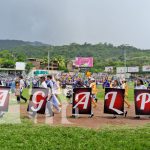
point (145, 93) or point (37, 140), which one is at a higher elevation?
point (145, 93)

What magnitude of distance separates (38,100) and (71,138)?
224 inches

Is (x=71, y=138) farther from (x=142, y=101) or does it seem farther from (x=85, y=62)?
(x=85, y=62)

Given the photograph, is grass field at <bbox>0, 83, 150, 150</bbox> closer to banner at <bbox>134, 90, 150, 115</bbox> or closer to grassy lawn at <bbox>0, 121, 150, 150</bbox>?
grassy lawn at <bbox>0, 121, 150, 150</bbox>

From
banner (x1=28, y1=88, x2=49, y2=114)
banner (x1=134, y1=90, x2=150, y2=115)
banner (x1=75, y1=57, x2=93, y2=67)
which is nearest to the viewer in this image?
banner (x1=134, y1=90, x2=150, y2=115)

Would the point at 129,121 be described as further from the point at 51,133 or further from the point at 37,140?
the point at 37,140

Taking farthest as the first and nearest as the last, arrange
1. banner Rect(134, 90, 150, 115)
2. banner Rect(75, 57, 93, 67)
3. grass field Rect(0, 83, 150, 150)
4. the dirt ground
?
banner Rect(75, 57, 93, 67)
banner Rect(134, 90, 150, 115)
the dirt ground
grass field Rect(0, 83, 150, 150)

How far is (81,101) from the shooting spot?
607 inches

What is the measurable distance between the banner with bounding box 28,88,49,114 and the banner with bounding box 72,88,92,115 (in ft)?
3.87

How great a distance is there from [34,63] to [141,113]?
14497 centimetres

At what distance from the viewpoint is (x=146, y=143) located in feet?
31.6

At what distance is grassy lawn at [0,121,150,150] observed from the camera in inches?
364

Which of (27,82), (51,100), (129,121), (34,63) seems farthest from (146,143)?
(34,63)

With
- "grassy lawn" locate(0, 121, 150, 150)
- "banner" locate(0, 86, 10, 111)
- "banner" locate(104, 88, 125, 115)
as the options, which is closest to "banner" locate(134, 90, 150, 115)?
"banner" locate(104, 88, 125, 115)

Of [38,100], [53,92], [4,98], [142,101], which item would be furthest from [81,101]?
→ [4,98]
